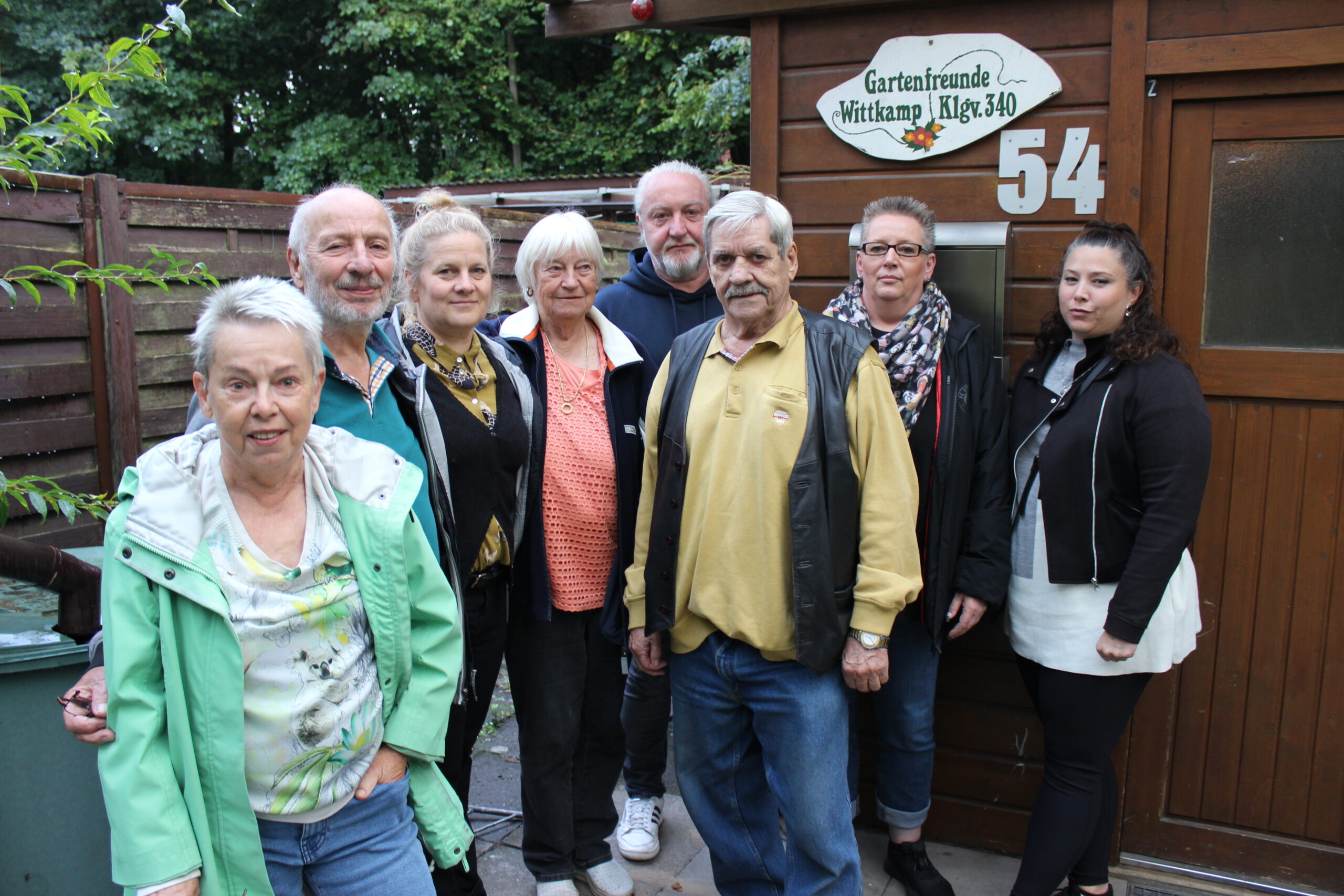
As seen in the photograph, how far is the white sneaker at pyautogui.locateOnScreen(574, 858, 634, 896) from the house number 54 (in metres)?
2.45

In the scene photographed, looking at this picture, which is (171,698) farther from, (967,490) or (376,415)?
(967,490)

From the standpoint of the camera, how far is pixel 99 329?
13.7 ft

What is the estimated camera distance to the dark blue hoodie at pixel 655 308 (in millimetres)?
3297

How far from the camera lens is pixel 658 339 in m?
3.28

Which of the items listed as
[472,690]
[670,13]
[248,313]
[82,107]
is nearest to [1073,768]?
[472,690]

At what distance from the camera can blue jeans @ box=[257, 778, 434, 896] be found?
183cm

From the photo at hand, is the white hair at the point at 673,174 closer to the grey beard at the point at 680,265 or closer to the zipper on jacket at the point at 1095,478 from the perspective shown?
the grey beard at the point at 680,265

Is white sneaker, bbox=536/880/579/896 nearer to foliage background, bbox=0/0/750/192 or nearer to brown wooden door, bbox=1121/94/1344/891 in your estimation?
brown wooden door, bbox=1121/94/1344/891

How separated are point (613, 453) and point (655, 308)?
29.1 inches

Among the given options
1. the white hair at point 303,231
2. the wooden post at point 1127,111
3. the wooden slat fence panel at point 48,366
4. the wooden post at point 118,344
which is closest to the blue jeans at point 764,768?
the white hair at point 303,231

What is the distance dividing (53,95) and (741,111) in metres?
11.4

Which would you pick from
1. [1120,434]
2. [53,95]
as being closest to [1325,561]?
[1120,434]

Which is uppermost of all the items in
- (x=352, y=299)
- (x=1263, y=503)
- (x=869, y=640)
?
(x=352, y=299)

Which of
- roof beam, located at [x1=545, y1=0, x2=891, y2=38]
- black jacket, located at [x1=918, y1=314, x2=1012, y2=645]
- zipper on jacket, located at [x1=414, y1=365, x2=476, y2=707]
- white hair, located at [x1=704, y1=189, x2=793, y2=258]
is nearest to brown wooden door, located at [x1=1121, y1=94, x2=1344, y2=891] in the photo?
black jacket, located at [x1=918, y1=314, x2=1012, y2=645]
